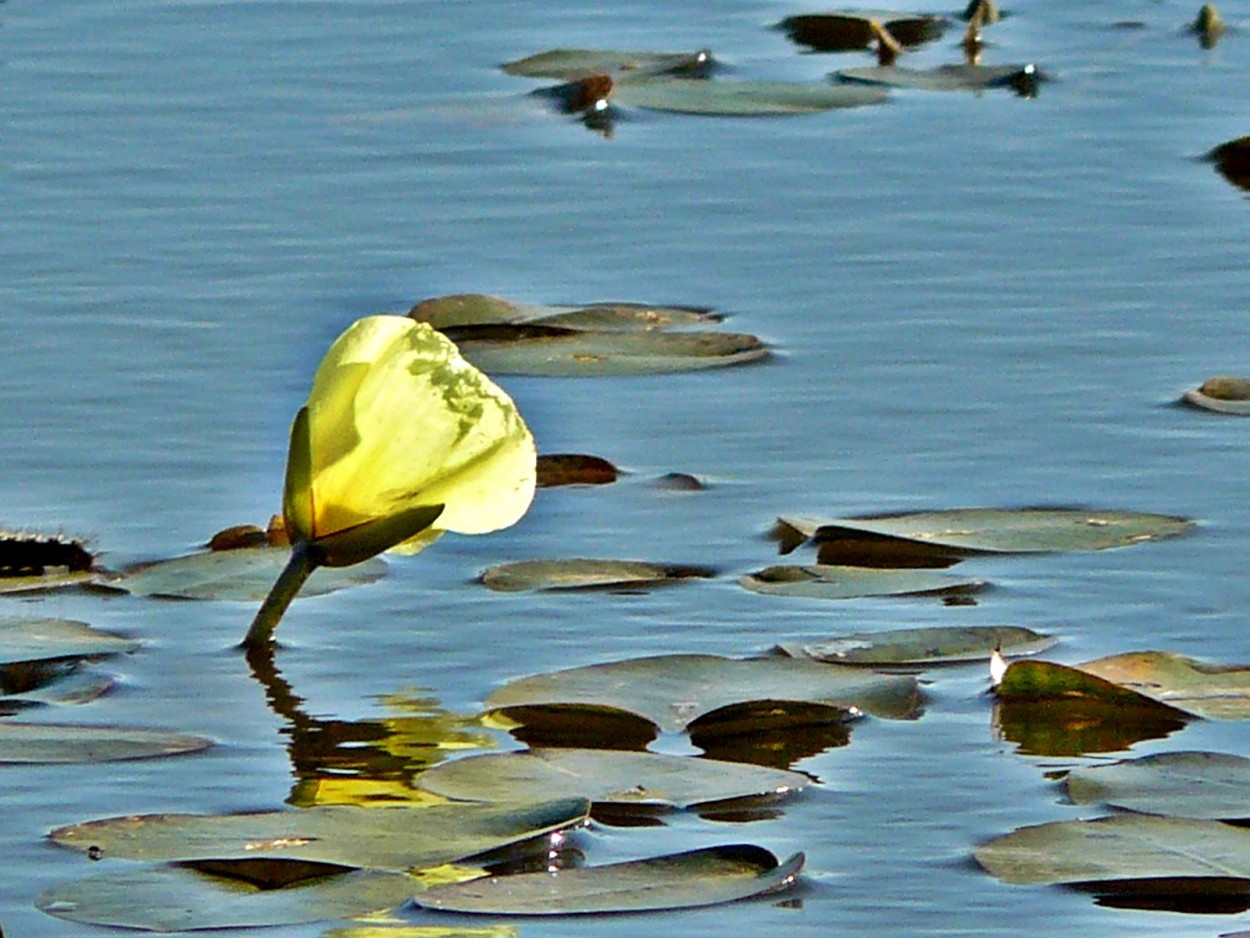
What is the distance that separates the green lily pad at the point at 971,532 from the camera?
286 centimetres

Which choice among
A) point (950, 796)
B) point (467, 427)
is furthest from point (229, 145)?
point (950, 796)

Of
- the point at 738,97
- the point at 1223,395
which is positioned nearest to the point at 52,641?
the point at 1223,395

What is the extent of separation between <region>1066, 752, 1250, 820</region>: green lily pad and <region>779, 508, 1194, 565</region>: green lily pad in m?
0.58

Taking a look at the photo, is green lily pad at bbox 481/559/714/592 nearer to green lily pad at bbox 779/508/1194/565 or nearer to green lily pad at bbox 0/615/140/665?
green lily pad at bbox 779/508/1194/565

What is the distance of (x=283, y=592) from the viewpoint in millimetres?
2557

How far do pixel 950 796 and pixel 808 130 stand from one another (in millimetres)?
2560

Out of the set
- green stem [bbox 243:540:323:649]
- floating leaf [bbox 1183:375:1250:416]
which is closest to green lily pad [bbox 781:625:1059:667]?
green stem [bbox 243:540:323:649]

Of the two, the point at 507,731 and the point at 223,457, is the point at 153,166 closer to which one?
the point at 223,457

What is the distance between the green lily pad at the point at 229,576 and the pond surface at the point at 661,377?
0.07ft

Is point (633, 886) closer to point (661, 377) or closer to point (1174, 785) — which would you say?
point (1174, 785)

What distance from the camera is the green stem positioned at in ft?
8.27

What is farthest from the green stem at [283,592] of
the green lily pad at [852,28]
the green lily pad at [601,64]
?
the green lily pad at [852,28]

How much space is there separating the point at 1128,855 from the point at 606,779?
389 millimetres

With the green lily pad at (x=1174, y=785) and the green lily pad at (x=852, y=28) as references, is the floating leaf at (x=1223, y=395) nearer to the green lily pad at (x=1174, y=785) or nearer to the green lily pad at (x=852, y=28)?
the green lily pad at (x=1174, y=785)
